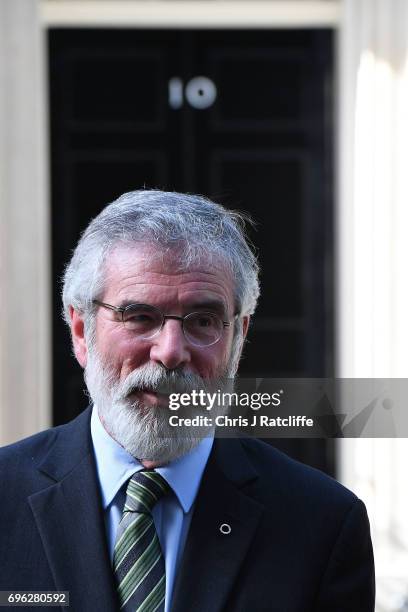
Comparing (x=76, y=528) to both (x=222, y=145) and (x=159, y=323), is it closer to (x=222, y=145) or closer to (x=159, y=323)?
(x=159, y=323)

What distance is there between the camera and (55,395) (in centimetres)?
439

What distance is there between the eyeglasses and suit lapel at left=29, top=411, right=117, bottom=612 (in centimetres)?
24

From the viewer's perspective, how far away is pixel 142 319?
1.31 meters

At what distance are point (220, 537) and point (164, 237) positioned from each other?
427 mm

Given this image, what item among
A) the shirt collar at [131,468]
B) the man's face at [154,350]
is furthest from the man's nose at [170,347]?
the shirt collar at [131,468]

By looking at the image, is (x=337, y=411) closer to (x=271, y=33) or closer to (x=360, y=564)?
(x=360, y=564)

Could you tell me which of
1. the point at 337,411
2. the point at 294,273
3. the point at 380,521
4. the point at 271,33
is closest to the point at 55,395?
the point at 294,273

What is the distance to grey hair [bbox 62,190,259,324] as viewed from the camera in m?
1.33

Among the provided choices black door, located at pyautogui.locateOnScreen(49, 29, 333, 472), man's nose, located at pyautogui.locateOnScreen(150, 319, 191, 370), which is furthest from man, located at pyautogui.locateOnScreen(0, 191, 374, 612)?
black door, located at pyautogui.locateOnScreen(49, 29, 333, 472)

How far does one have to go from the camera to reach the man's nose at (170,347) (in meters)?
1.27

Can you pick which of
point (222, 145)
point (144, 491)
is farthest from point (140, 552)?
point (222, 145)

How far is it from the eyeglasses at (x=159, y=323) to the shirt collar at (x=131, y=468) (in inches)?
8.0

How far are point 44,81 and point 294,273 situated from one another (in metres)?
1.41

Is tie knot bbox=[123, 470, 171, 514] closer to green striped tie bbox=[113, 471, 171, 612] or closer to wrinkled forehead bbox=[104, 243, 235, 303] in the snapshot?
green striped tie bbox=[113, 471, 171, 612]
